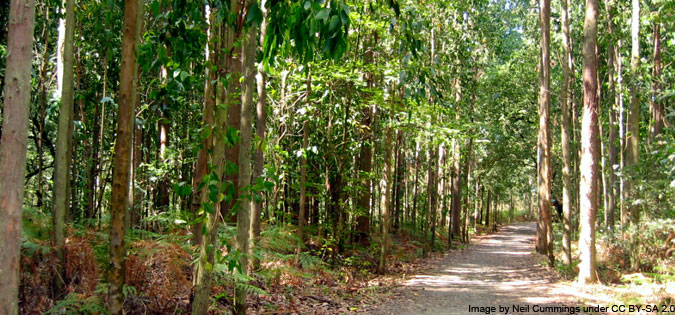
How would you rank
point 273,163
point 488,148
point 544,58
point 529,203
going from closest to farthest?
1. point 273,163
2. point 544,58
3. point 488,148
4. point 529,203

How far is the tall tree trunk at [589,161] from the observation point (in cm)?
1068

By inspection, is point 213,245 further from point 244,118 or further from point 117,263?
point 244,118

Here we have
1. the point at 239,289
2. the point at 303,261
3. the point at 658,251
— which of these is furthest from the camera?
the point at 658,251

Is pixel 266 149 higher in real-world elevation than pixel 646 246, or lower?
higher

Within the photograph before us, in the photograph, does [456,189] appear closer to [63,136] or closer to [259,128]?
[259,128]

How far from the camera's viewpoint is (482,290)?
10.4m

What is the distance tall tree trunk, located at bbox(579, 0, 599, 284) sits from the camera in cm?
1068

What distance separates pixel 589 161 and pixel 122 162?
33.7 ft

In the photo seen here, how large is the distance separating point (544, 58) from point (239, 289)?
14002mm

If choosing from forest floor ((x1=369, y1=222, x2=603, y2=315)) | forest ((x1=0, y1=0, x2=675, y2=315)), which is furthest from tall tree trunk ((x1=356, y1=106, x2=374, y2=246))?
forest floor ((x1=369, y1=222, x2=603, y2=315))

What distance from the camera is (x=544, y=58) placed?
15773 millimetres

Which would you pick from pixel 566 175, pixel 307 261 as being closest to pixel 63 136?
pixel 307 261

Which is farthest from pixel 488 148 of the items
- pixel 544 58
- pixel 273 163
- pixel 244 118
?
pixel 244 118

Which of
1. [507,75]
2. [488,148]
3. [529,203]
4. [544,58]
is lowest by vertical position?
[529,203]
